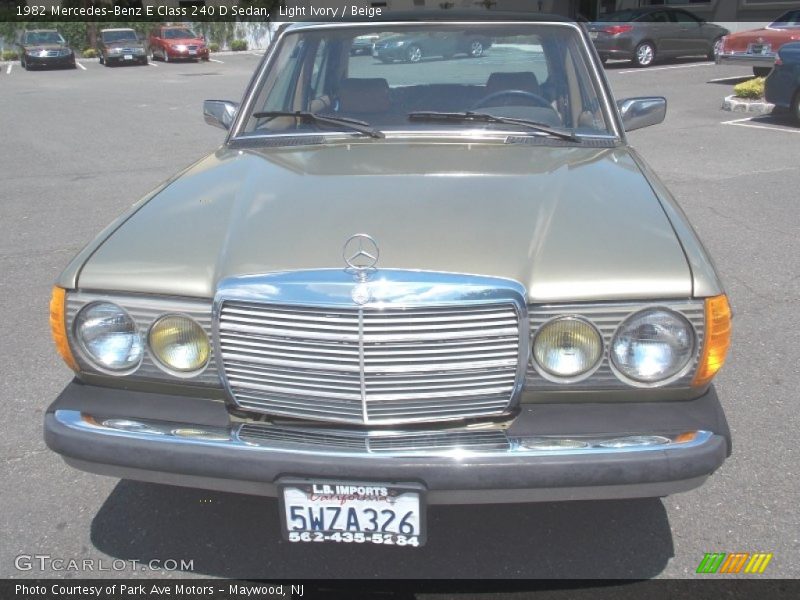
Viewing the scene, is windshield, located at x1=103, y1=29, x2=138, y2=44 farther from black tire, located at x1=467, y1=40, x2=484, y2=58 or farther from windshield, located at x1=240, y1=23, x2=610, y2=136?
black tire, located at x1=467, y1=40, x2=484, y2=58

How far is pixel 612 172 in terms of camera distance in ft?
10.0

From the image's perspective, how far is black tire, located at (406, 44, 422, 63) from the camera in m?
4.02

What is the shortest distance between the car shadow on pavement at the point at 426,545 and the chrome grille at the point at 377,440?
2.00 feet

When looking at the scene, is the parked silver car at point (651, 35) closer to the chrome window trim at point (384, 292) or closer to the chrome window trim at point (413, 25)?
the chrome window trim at point (413, 25)

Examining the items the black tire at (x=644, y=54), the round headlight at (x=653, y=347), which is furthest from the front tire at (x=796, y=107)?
the round headlight at (x=653, y=347)

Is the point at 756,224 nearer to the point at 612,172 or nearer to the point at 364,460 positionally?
the point at 612,172

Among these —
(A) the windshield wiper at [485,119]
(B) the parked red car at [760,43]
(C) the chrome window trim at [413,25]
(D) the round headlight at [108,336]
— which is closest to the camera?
(D) the round headlight at [108,336]

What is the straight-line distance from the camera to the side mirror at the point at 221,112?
13.4 feet

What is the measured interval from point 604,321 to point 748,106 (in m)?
11.6

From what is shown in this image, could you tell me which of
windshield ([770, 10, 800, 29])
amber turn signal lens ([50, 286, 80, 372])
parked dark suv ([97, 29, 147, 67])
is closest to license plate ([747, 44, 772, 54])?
windshield ([770, 10, 800, 29])

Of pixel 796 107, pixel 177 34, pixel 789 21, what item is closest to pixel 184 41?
pixel 177 34

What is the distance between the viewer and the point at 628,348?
2.35 meters

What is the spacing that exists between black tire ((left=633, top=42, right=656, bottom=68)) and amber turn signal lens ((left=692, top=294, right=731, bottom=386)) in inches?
771

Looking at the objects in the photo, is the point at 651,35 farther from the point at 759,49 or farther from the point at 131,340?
the point at 131,340
